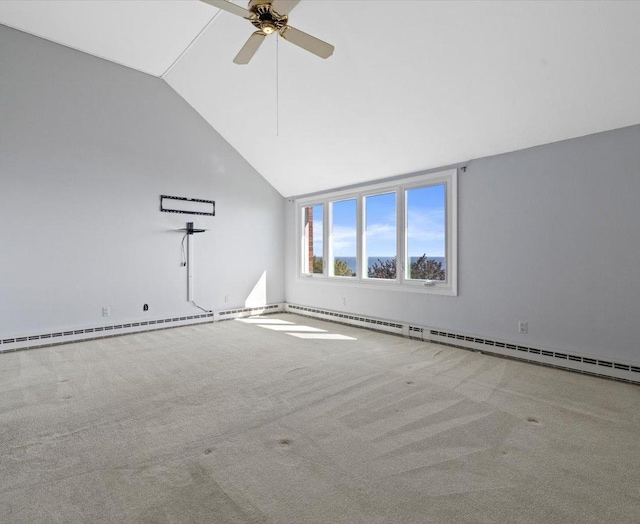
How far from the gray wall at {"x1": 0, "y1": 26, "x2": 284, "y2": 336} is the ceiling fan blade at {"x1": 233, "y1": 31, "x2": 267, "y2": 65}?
2.75m

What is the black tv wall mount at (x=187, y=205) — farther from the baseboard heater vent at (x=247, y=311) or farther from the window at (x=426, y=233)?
the window at (x=426, y=233)

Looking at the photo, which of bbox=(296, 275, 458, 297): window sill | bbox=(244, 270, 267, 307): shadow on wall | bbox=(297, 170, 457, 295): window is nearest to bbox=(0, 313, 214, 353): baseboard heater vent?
bbox=(244, 270, 267, 307): shadow on wall

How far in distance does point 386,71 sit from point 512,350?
3.18 meters

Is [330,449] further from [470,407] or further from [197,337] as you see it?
[197,337]

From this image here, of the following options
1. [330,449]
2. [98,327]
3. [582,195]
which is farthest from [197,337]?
[582,195]

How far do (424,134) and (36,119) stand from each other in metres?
4.58

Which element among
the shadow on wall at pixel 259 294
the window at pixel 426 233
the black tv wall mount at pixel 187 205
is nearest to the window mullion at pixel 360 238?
the window at pixel 426 233

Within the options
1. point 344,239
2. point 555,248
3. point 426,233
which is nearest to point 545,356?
point 555,248

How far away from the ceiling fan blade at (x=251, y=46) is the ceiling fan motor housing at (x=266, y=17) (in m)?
0.10

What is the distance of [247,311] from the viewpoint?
20.4 ft

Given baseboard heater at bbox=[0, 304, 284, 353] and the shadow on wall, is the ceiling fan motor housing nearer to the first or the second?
baseboard heater at bbox=[0, 304, 284, 353]

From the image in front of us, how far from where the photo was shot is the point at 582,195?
334cm

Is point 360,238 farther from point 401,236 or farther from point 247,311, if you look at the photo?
point 247,311

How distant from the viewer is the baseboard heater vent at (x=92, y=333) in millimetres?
4101
